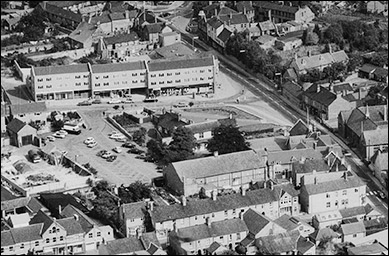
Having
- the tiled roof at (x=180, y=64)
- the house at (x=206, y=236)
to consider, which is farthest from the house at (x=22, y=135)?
the house at (x=206, y=236)

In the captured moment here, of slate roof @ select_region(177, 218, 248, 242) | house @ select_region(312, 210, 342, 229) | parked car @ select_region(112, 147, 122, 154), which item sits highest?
slate roof @ select_region(177, 218, 248, 242)

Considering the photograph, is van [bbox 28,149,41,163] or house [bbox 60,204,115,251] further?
van [bbox 28,149,41,163]

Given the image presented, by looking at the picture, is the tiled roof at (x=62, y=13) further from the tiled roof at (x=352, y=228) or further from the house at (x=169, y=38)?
the tiled roof at (x=352, y=228)

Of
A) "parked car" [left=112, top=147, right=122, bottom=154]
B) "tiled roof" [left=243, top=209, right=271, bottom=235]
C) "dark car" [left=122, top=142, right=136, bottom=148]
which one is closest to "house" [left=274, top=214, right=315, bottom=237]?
"tiled roof" [left=243, top=209, right=271, bottom=235]

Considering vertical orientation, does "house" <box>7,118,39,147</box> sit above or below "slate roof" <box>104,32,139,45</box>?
above

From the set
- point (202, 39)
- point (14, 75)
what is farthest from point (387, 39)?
point (14, 75)

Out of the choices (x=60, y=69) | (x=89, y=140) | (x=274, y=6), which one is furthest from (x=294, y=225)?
(x=274, y=6)

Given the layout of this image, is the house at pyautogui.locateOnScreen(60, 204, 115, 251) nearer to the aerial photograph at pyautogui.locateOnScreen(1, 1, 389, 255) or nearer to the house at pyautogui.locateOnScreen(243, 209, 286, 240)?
the aerial photograph at pyautogui.locateOnScreen(1, 1, 389, 255)
